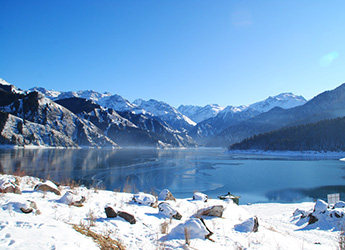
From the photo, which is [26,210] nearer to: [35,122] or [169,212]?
[169,212]

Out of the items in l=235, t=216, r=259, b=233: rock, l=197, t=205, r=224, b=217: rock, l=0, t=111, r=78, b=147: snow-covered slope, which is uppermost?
l=0, t=111, r=78, b=147: snow-covered slope

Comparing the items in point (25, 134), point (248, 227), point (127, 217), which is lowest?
point (248, 227)

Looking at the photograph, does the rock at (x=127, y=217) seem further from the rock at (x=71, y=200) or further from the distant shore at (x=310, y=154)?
the distant shore at (x=310, y=154)

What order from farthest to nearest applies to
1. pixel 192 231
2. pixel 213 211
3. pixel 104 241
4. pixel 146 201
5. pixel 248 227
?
1. pixel 146 201
2. pixel 213 211
3. pixel 248 227
4. pixel 192 231
5. pixel 104 241

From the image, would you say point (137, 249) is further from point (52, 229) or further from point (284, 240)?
point (284, 240)

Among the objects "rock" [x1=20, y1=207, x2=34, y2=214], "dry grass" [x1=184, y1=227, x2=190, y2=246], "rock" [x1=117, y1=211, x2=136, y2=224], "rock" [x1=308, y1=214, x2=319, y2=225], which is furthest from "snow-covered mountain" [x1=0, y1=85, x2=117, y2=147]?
"dry grass" [x1=184, y1=227, x2=190, y2=246]

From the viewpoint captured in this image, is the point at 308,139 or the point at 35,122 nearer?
the point at 308,139

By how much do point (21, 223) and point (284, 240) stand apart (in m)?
9.02

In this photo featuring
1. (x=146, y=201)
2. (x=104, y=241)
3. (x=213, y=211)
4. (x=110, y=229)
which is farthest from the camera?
(x=146, y=201)

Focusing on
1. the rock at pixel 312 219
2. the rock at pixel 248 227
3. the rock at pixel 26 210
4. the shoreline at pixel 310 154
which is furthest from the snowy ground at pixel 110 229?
the shoreline at pixel 310 154

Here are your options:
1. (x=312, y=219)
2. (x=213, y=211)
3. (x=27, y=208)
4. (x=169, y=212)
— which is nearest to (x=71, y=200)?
(x=27, y=208)

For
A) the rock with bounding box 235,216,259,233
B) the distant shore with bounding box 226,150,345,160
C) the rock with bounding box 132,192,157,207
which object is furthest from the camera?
the distant shore with bounding box 226,150,345,160

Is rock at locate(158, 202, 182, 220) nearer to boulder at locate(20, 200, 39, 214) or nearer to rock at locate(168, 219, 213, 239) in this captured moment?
rock at locate(168, 219, 213, 239)

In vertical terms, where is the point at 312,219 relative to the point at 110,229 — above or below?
below
